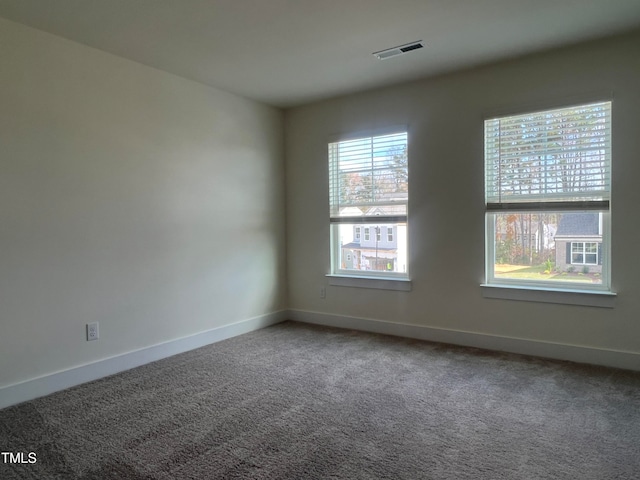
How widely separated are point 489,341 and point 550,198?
1340 mm

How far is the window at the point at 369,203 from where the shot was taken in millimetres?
4105

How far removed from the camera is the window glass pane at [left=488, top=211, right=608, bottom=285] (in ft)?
10.6

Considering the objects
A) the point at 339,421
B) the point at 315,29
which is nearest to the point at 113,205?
the point at 315,29

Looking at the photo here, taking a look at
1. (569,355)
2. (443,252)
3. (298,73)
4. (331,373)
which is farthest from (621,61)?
Result: (331,373)

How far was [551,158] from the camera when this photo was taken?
3312mm

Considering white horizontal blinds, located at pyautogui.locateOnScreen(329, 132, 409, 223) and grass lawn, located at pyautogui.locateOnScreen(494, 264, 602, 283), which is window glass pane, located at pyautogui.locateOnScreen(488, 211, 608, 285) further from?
white horizontal blinds, located at pyautogui.locateOnScreen(329, 132, 409, 223)

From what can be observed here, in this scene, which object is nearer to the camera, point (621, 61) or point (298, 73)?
point (621, 61)

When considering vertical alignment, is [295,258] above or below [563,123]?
below

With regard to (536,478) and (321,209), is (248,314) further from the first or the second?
(536,478)

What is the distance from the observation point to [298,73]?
3641 millimetres

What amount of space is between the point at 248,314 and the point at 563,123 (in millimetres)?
3459

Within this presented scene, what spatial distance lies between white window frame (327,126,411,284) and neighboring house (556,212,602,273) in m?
1.33

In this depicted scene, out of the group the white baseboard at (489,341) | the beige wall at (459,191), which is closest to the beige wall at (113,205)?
the beige wall at (459,191)

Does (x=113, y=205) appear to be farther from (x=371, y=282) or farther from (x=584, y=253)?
(x=584, y=253)
